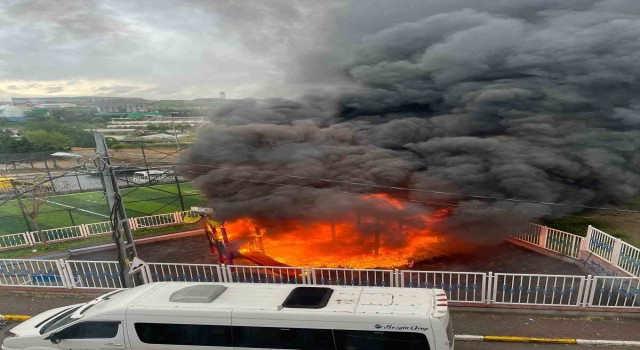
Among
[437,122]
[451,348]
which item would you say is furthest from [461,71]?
[451,348]

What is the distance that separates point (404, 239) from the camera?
46.5 feet

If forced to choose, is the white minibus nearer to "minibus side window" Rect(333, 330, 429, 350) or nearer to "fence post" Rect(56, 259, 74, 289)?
"minibus side window" Rect(333, 330, 429, 350)

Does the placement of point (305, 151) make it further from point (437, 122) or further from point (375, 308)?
point (375, 308)

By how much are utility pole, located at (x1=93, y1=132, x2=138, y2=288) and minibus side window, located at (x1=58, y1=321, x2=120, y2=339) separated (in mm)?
2440

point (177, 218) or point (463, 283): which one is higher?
point (177, 218)

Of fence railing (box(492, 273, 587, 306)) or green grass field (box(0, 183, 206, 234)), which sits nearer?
fence railing (box(492, 273, 587, 306))

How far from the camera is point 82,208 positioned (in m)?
27.9

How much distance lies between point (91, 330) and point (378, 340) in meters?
5.61

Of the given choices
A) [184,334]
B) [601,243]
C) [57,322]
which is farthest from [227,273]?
[601,243]

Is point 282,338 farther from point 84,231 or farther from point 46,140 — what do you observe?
point 46,140

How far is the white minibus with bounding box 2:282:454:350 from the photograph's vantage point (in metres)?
5.92

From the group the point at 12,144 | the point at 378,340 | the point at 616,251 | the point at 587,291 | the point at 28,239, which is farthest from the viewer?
the point at 12,144

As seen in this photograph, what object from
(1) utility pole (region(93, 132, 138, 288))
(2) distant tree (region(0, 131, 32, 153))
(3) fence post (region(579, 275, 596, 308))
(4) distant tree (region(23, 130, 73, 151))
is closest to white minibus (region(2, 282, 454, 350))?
(1) utility pole (region(93, 132, 138, 288))

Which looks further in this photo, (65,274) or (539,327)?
(65,274)
